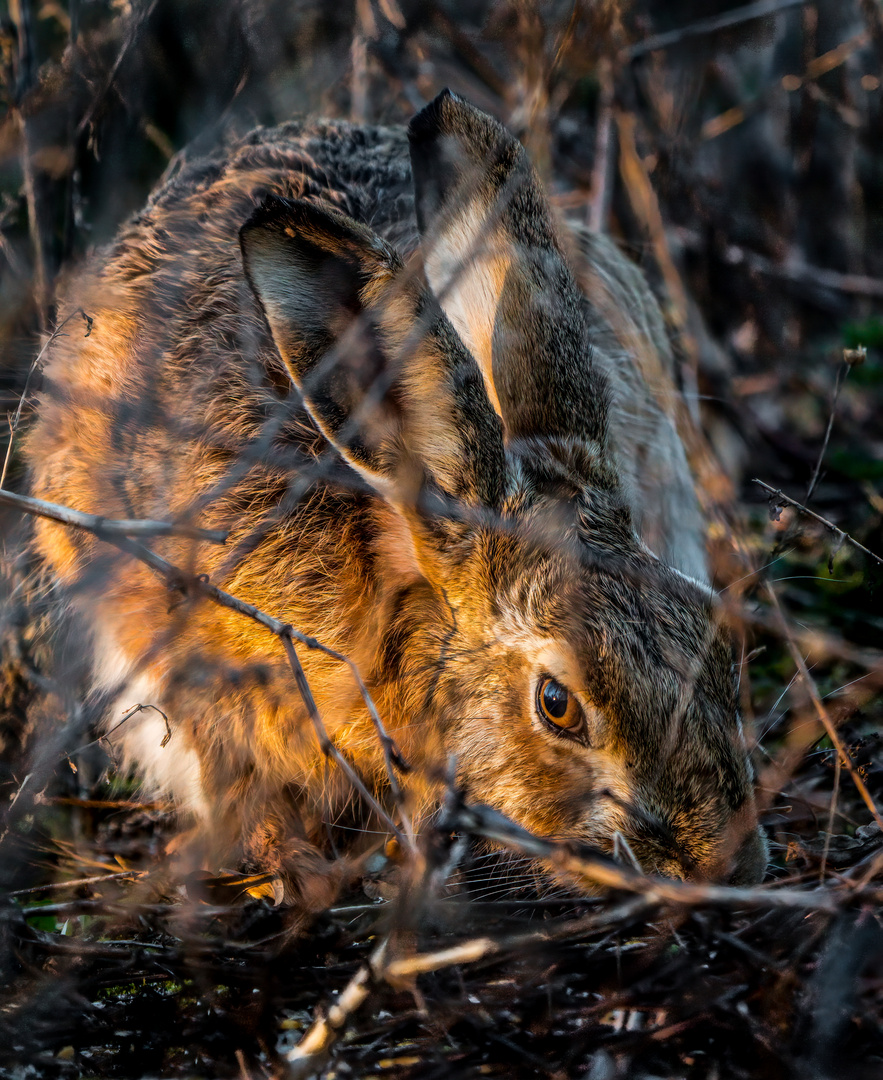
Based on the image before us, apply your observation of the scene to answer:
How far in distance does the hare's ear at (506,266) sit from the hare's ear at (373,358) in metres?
0.39

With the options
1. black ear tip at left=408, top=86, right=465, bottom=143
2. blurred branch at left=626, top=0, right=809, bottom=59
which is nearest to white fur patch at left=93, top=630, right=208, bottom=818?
black ear tip at left=408, top=86, right=465, bottom=143

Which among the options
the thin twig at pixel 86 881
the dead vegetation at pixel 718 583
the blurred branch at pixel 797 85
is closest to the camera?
the dead vegetation at pixel 718 583

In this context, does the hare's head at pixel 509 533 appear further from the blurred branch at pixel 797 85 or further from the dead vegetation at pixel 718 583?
the blurred branch at pixel 797 85

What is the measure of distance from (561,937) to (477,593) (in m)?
1.05

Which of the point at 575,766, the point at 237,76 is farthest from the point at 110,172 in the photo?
the point at 575,766

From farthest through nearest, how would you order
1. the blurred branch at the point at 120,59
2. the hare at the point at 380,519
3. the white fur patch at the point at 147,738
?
the blurred branch at the point at 120,59 < the white fur patch at the point at 147,738 < the hare at the point at 380,519

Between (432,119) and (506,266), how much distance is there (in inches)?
20.7

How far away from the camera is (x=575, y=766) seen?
296 centimetres

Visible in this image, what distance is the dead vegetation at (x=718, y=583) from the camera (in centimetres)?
242

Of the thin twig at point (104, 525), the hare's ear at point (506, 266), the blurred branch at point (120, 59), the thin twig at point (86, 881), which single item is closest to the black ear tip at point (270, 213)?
the hare's ear at point (506, 266)

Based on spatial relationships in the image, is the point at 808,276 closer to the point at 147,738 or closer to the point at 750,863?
the point at 750,863

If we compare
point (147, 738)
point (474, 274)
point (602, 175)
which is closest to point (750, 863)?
point (474, 274)

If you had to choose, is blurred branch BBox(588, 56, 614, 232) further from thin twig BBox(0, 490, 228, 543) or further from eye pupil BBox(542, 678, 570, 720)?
thin twig BBox(0, 490, 228, 543)

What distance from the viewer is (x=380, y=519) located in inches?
138
